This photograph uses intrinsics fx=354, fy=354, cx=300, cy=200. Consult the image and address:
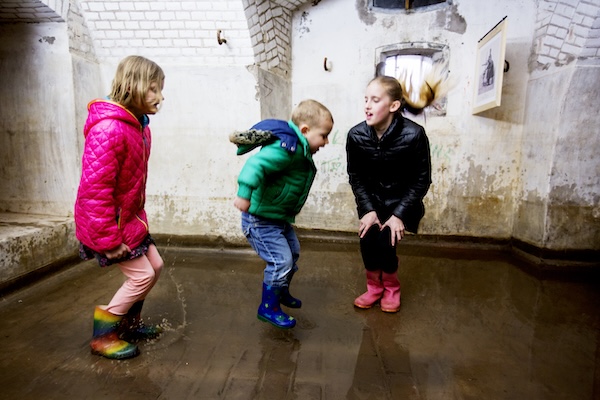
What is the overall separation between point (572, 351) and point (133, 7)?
4.57 m

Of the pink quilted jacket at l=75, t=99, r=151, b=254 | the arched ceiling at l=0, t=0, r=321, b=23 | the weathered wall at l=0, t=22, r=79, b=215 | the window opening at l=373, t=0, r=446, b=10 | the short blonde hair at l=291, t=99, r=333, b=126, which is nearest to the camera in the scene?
the pink quilted jacket at l=75, t=99, r=151, b=254

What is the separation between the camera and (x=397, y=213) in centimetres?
239

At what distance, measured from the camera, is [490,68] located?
3695 millimetres

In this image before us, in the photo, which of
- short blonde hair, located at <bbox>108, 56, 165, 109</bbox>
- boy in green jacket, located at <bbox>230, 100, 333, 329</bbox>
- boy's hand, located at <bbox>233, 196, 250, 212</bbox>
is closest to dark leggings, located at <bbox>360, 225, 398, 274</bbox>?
boy in green jacket, located at <bbox>230, 100, 333, 329</bbox>

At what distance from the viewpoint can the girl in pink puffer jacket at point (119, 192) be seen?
166 centimetres

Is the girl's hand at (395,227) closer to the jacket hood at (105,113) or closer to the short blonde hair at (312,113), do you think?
the short blonde hair at (312,113)

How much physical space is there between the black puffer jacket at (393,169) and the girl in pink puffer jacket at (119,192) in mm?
1378

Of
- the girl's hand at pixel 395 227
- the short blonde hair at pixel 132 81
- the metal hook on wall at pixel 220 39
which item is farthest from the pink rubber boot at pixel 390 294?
the metal hook on wall at pixel 220 39

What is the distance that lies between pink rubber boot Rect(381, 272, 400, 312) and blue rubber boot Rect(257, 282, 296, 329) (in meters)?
0.75

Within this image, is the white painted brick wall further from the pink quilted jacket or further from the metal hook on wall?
the pink quilted jacket

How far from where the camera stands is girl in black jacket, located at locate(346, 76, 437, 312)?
7.72 ft

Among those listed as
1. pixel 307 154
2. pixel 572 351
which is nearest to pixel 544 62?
pixel 572 351

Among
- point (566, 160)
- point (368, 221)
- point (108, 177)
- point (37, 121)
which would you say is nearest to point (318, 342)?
point (368, 221)

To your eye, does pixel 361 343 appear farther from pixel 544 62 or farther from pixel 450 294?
pixel 544 62
